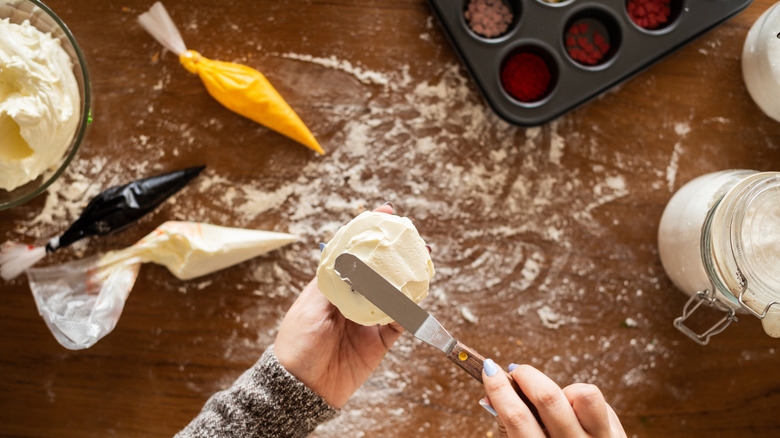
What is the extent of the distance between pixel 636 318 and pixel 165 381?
4.52 ft

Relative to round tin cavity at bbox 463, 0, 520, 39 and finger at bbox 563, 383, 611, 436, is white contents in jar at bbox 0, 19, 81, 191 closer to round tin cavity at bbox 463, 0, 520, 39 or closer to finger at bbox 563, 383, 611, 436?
round tin cavity at bbox 463, 0, 520, 39

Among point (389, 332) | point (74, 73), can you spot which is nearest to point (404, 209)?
point (389, 332)

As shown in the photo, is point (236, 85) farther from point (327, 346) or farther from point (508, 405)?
point (508, 405)

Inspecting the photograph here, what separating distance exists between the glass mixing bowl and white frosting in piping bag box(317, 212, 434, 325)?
30.9 inches

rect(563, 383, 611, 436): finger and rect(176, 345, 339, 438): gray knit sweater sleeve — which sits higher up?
rect(563, 383, 611, 436): finger

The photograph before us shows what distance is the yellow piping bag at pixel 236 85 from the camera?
Answer: 4.66 ft

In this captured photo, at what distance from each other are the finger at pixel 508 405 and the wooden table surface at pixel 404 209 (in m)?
0.45

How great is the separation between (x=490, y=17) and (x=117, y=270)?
1266mm

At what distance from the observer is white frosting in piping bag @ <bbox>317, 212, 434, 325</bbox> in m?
1.08

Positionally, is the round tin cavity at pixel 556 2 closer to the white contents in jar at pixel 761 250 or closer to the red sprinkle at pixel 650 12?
the red sprinkle at pixel 650 12

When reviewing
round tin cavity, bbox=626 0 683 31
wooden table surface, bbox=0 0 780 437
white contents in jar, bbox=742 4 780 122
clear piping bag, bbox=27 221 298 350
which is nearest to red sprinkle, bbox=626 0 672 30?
round tin cavity, bbox=626 0 683 31

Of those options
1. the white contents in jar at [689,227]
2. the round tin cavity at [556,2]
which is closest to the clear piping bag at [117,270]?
the round tin cavity at [556,2]

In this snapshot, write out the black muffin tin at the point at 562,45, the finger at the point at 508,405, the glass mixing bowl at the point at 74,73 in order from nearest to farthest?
the finger at the point at 508,405 → the glass mixing bowl at the point at 74,73 → the black muffin tin at the point at 562,45

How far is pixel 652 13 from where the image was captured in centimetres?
147
